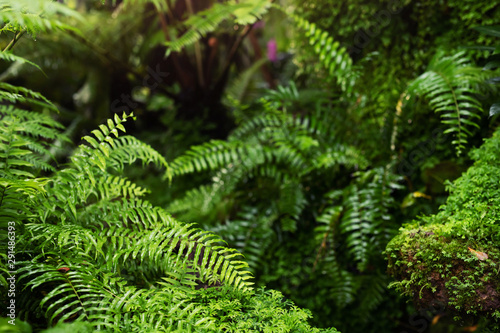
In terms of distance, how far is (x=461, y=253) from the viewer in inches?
61.7

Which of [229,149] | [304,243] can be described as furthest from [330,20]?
[304,243]

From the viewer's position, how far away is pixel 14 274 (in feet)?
4.70

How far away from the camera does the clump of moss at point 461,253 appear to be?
1.50m

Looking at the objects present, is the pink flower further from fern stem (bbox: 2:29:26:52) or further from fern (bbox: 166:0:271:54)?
fern stem (bbox: 2:29:26:52)

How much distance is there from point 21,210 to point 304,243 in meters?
2.12

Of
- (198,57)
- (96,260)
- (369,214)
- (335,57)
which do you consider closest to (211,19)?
(198,57)

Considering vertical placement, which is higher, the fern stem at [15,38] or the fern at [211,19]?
the fern at [211,19]

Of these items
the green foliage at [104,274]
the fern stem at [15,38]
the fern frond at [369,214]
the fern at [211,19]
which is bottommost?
the green foliage at [104,274]

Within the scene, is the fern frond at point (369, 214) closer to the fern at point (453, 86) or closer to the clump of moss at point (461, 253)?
the clump of moss at point (461, 253)

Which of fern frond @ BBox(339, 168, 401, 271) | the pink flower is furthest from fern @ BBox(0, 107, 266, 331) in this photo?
the pink flower

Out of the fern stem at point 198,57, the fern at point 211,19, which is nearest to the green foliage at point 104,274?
the fern at point 211,19

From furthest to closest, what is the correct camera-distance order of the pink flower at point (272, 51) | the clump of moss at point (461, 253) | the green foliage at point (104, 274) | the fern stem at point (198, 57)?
the pink flower at point (272, 51) < the fern stem at point (198, 57) < the clump of moss at point (461, 253) < the green foliage at point (104, 274)

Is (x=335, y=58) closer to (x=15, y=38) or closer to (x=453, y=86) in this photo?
(x=453, y=86)

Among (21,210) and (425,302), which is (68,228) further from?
(425,302)
